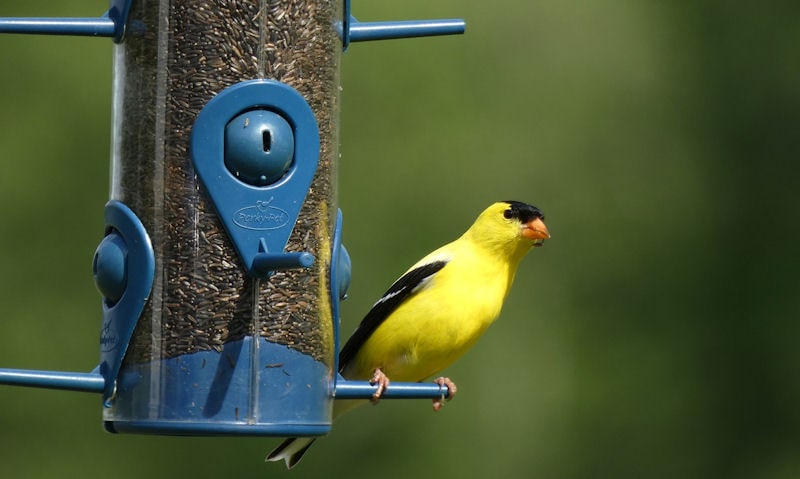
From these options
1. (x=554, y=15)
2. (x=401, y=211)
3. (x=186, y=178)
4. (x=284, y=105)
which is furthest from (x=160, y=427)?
(x=554, y=15)

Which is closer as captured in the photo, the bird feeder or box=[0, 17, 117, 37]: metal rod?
box=[0, 17, 117, 37]: metal rod

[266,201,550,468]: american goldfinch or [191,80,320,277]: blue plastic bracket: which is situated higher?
[191,80,320,277]: blue plastic bracket

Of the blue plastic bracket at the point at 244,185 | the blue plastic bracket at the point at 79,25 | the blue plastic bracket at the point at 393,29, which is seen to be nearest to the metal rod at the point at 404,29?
the blue plastic bracket at the point at 393,29

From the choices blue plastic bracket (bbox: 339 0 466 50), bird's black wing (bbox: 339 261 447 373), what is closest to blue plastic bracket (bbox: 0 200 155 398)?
blue plastic bracket (bbox: 339 0 466 50)

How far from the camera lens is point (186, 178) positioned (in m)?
4.34

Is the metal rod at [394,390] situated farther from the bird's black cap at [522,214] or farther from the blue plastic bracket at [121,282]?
the bird's black cap at [522,214]

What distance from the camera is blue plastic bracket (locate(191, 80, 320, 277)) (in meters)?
4.28

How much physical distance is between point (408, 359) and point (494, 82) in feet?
25.3

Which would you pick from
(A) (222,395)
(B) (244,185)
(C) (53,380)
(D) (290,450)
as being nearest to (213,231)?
(B) (244,185)

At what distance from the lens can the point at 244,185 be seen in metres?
4.29

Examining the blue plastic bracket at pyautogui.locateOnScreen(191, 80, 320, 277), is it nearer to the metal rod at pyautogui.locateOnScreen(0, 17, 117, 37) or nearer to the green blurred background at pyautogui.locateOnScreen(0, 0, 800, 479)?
the metal rod at pyautogui.locateOnScreen(0, 17, 117, 37)

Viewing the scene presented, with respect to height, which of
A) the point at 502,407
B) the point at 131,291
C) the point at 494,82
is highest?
the point at 494,82

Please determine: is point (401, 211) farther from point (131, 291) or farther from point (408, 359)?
point (131, 291)

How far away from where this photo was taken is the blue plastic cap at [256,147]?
4.26 m
